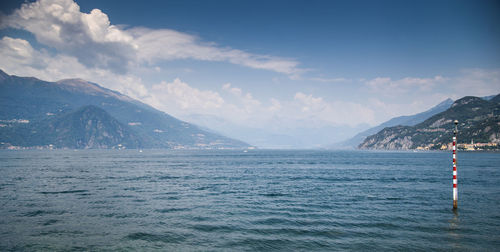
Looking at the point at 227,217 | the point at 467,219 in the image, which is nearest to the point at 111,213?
the point at 227,217

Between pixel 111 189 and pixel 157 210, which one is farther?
pixel 111 189

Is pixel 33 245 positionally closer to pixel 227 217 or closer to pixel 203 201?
pixel 227 217

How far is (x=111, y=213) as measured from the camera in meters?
32.3

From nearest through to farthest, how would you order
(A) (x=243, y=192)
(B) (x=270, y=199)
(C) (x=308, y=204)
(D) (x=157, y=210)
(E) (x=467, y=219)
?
1. (E) (x=467, y=219)
2. (D) (x=157, y=210)
3. (C) (x=308, y=204)
4. (B) (x=270, y=199)
5. (A) (x=243, y=192)

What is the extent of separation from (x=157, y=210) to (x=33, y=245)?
13.5 m

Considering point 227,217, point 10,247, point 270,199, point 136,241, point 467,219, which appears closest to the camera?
point 10,247

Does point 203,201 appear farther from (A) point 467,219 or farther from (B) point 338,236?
(A) point 467,219

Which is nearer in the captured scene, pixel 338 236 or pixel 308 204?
pixel 338 236

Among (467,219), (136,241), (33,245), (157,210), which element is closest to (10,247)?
(33,245)

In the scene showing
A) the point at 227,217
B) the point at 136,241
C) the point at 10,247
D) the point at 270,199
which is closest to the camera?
the point at 10,247

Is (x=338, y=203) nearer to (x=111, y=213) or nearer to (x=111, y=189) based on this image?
(x=111, y=213)

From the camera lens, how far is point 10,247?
21188 mm

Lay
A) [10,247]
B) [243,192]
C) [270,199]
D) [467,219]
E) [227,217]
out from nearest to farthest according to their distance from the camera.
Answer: [10,247]
[467,219]
[227,217]
[270,199]
[243,192]

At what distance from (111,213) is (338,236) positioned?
24.8m
